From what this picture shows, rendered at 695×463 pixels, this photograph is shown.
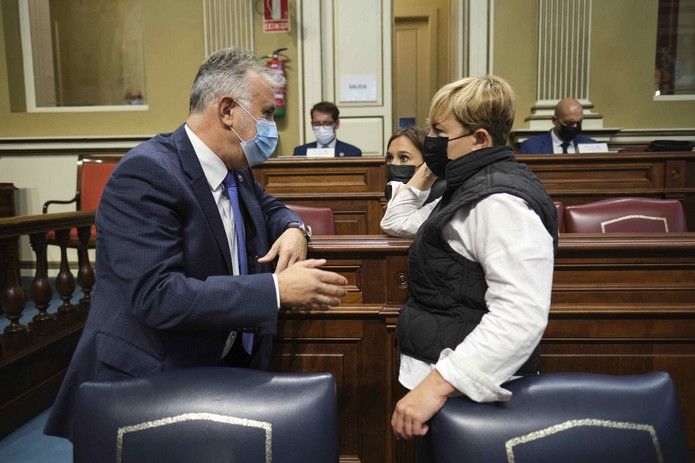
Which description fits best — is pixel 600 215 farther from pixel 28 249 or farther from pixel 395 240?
pixel 28 249

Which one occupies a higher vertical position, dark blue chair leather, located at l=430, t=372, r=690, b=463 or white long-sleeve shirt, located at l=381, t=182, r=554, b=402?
white long-sleeve shirt, located at l=381, t=182, r=554, b=402

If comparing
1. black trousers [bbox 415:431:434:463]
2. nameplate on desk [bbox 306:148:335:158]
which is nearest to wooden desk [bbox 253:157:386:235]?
nameplate on desk [bbox 306:148:335:158]

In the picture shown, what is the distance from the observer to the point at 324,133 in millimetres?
4562

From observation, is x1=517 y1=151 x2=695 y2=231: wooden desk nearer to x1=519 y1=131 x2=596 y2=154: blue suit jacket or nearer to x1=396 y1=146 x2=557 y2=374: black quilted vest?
x1=519 y1=131 x2=596 y2=154: blue suit jacket

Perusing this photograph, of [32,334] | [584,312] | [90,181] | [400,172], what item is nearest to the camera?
[584,312]

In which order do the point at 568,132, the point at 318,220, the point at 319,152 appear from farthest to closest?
1. the point at 568,132
2. the point at 319,152
3. the point at 318,220

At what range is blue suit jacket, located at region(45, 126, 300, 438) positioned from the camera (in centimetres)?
109

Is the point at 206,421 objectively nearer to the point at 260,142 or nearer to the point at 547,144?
the point at 260,142

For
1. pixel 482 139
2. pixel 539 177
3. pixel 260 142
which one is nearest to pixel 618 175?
pixel 539 177

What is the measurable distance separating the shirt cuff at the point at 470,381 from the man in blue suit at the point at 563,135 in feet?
12.6

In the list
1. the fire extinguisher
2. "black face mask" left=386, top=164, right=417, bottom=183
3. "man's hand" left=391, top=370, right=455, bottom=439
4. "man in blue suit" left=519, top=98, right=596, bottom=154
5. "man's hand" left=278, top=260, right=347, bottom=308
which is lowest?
"man's hand" left=391, top=370, right=455, bottom=439

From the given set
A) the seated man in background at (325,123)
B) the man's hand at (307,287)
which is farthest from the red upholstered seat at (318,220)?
the seated man in background at (325,123)

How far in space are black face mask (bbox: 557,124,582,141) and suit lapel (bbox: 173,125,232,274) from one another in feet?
12.6

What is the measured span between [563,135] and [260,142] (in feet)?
12.2
